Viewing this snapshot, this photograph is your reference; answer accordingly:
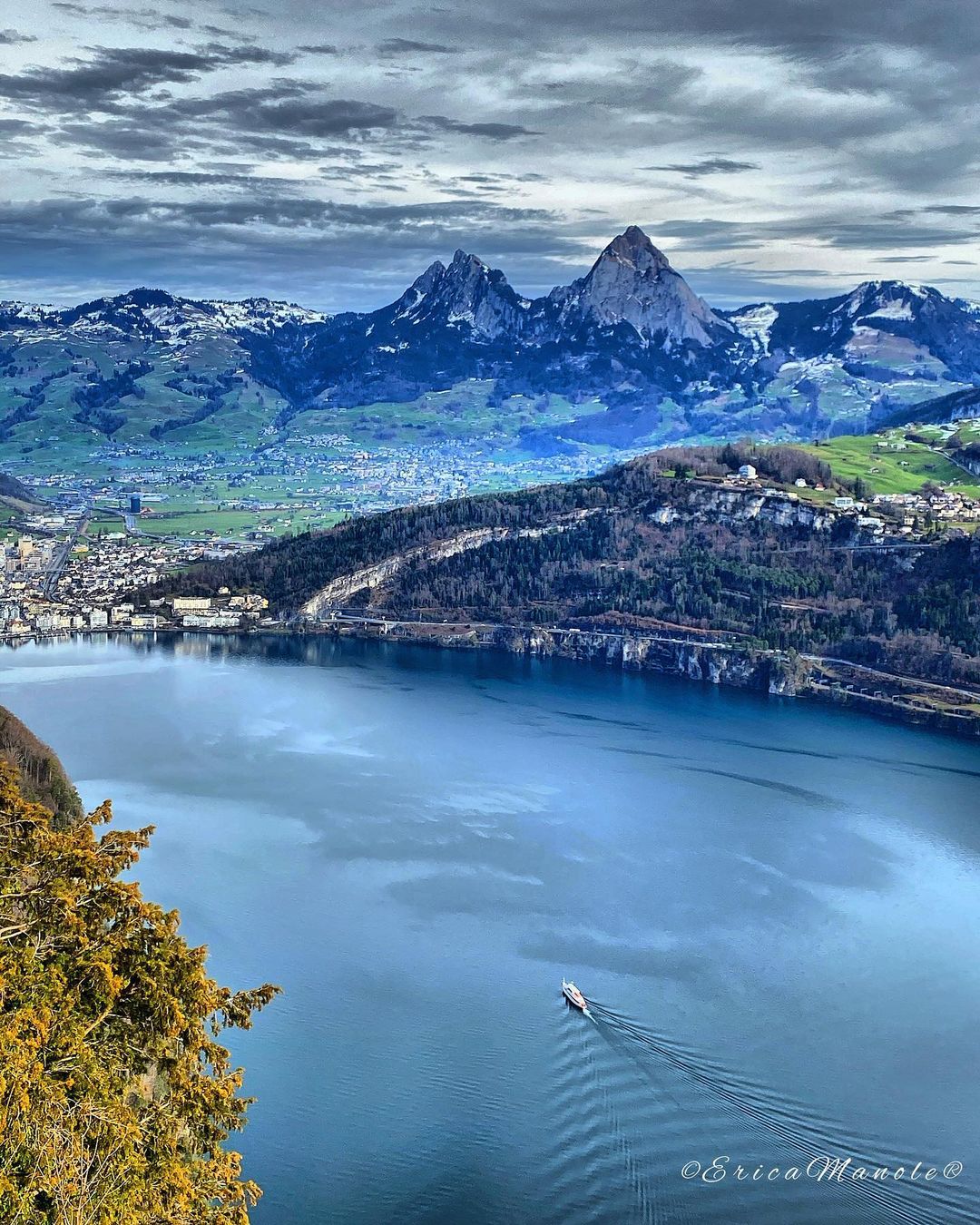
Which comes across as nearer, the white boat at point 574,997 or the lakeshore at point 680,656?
the white boat at point 574,997

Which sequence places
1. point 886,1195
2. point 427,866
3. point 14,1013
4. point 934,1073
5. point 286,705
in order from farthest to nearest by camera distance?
1. point 286,705
2. point 427,866
3. point 934,1073
4. point 886,1195
5. point 14,1013

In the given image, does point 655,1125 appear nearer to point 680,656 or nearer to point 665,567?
point 680,656

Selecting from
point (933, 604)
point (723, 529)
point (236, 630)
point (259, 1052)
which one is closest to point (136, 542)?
point (236, 630)

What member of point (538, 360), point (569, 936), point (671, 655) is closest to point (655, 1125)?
point (569, 936)

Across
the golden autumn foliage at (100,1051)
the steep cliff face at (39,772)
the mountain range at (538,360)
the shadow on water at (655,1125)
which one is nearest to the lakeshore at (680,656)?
the steep cliff face at (39,772)

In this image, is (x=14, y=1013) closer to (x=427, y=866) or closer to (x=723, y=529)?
(x=427, y=866)

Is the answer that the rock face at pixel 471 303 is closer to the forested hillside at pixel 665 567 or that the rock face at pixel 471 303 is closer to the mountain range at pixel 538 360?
the mountain range at pixel 538 360
